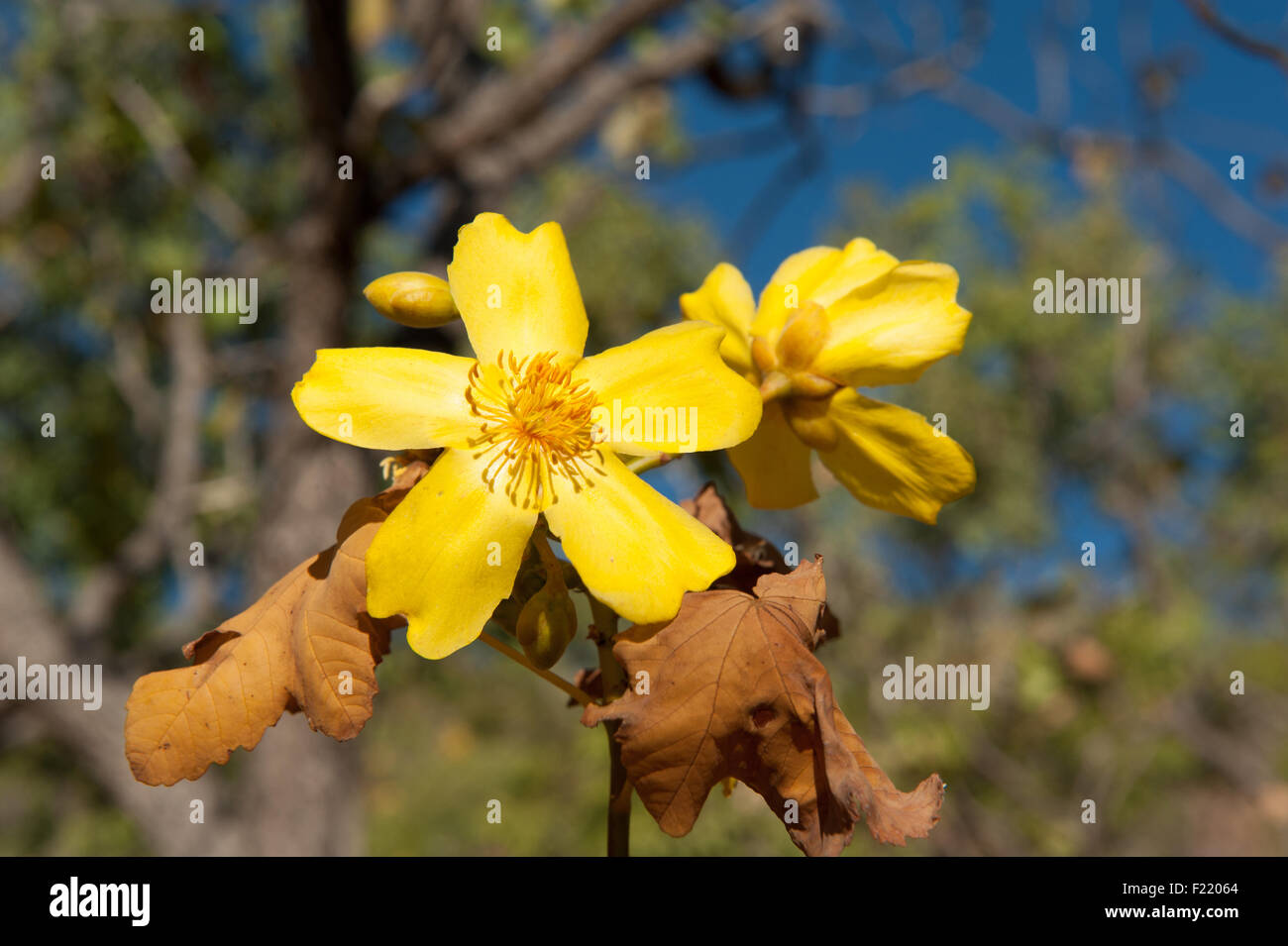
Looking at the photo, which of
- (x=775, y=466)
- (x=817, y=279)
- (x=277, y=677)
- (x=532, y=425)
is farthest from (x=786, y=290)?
(x=277, y=677)

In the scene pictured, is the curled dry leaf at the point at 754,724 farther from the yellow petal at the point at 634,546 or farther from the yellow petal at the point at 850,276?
the yellow petal at the point at 850,276

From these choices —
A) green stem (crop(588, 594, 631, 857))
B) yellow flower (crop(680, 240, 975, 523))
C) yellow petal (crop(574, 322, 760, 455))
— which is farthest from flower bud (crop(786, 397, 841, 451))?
green stem (crop(588, 594, 631, 857))

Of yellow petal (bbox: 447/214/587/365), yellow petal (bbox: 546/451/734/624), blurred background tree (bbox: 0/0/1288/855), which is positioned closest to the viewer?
yellow petal (bbox: 546/451/734/624)

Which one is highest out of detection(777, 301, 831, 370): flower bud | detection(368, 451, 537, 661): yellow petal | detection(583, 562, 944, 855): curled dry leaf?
detection(777, 301, 831, 370): flower bud

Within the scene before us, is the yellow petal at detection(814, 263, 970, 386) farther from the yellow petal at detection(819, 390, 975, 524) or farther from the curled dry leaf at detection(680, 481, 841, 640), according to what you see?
the curled dry leaf at detection(680, 481, 841, 640)

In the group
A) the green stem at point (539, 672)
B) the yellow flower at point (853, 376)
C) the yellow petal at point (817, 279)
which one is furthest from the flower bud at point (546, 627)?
the yellow petal at point (817, 279)

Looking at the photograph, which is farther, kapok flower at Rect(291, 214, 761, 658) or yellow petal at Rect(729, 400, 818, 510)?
yellow petal at Rect(729, 400, 818, 510)
